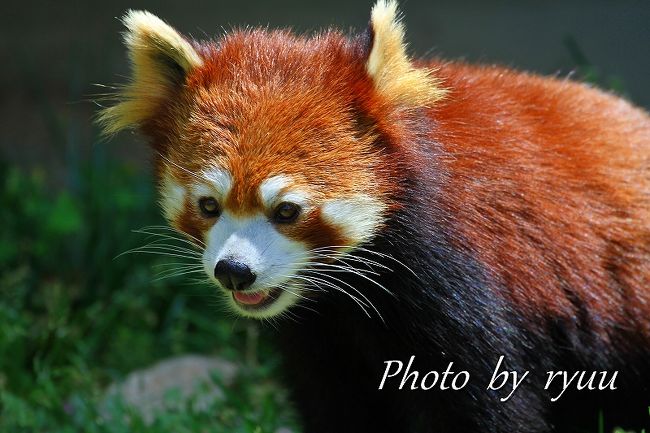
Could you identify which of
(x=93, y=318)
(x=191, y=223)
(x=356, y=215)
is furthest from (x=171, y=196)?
(x=93, y=318)

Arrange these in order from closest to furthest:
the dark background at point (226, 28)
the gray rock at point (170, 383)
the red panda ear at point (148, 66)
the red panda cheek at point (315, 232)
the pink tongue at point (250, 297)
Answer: the red panda cheek at point (315, 232), the pink tongue at point (250, 297), the red panda ear at point (148, 66), the gray rock at point (170, 383), the dark background at point (226, 28)

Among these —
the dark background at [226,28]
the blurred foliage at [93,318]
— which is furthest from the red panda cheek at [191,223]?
the dark background at [226,28]

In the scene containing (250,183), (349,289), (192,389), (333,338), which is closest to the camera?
(250,183)

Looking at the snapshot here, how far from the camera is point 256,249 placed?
3.74 meters

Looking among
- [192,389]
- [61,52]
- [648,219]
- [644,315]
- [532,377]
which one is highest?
[648,219]

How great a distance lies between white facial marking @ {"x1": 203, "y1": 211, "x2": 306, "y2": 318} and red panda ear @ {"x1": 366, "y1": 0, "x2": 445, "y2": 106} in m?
0.71

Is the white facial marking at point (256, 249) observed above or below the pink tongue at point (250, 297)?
above

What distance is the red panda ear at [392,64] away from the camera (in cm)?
388

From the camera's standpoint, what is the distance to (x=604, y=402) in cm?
459

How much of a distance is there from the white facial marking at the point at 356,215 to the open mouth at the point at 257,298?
1.20ft

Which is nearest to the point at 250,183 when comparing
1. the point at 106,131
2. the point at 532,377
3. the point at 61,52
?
the point at 106,131

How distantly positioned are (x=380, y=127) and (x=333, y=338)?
1024 millimetres

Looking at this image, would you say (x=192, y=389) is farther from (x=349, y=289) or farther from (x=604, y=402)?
(x=604, y=402)

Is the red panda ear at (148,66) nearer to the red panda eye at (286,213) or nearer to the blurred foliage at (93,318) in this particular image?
the red panda eye at (286,213)
